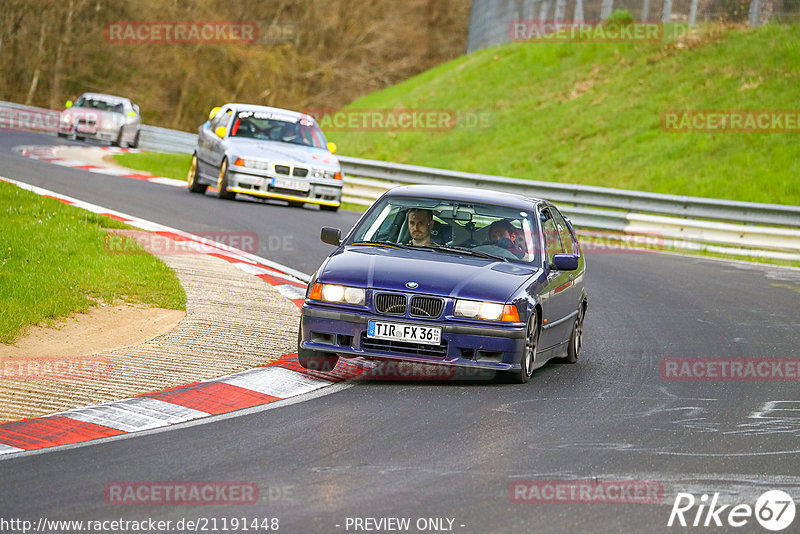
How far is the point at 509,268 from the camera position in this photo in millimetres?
9500

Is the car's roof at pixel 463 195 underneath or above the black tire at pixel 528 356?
above

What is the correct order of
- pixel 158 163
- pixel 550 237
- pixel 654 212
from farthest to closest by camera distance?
pixel 158 163 < pixel 654 212 < pixel 550 237

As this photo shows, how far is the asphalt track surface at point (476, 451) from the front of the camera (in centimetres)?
561

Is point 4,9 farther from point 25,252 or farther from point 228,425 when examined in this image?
point 228,425

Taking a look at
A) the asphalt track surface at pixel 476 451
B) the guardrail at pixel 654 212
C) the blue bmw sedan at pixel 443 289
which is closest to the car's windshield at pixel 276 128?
the guardrail at pixel 654 212

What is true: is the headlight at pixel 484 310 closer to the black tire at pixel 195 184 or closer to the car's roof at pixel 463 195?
the car's roof at pixel 463 195

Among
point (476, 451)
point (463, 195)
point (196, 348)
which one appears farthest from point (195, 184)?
point (476, 451)

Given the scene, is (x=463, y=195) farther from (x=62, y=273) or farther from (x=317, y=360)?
(x=62, y=273)

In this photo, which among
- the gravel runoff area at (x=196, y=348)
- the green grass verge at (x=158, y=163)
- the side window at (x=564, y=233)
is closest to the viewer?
the gravel runoff area at (x=196, y=348)

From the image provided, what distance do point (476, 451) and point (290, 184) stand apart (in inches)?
584

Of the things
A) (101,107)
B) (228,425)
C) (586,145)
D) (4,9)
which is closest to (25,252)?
(228,425)

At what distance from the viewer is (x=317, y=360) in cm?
915

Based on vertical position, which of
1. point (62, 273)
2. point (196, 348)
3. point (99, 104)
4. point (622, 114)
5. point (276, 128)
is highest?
point (622, 114)

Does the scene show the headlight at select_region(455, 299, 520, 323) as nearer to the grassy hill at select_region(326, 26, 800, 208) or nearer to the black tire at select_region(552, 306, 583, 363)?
the black tire at select_region(552, 306, 583, 363)
